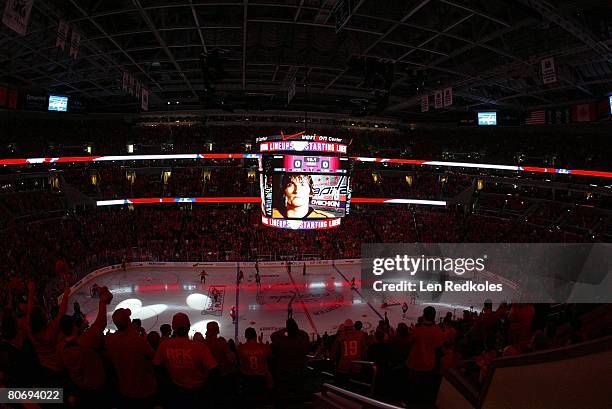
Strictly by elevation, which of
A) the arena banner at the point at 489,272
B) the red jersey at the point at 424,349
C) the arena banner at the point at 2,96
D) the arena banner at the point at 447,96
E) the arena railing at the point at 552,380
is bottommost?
the arena banner at the point at 489,272

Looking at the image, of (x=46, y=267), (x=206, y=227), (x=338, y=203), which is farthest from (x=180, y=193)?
(x=338, y=203)

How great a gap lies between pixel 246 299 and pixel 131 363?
20.7 m

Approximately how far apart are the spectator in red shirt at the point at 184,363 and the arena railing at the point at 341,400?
1220mm

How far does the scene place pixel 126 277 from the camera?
27953mm

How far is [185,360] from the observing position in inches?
163

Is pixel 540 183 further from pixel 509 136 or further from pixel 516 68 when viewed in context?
pixel 516 68

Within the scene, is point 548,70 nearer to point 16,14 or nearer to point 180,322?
point 180,322

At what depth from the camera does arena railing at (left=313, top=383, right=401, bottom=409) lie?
11.5 feet

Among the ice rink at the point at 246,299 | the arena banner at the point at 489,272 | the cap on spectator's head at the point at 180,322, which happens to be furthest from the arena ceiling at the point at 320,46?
the cap on spectator's head at the point at 180,322

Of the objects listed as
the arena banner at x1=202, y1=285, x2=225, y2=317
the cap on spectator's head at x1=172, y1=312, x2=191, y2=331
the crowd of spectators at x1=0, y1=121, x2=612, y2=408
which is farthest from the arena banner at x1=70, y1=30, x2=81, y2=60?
the cap on spectator's head at x1=172, y1=312, x2=191, y2=331

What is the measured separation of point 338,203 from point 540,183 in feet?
77.5

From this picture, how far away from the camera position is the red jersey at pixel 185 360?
4.11 m

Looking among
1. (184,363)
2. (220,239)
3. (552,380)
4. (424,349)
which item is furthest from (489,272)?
(184,363)

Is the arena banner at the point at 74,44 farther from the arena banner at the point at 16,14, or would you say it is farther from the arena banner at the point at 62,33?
the arena banner at the point at 16,14
